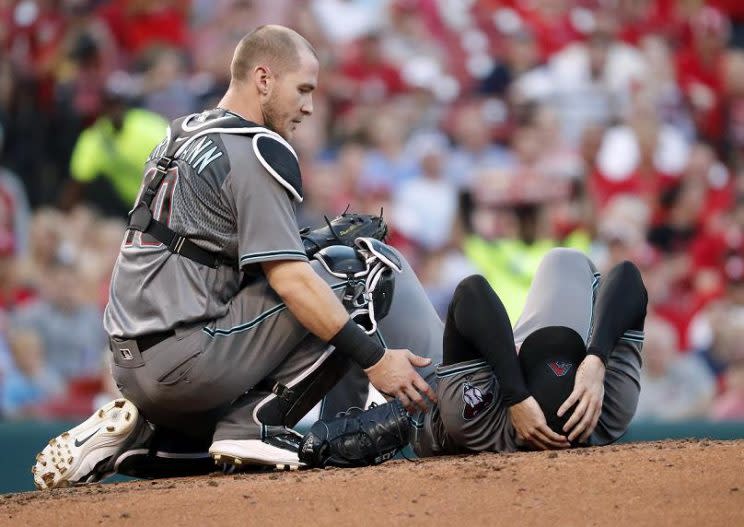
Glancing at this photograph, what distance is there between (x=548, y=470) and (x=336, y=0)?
6.01m

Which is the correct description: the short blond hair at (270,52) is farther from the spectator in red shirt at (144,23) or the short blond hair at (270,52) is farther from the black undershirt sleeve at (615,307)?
Answer: the spectator in red shirt at (144,23)

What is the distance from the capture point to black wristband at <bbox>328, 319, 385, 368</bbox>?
12.1 ft

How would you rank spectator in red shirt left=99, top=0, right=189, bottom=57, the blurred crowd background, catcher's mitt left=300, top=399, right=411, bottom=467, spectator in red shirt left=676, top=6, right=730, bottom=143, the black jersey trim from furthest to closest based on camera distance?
1. spectator in red shirt left=676, top=6, right=730, bottom=143
2. spectator in red shirt left=99, top=0, right=189, bottom=57
3. the blurred crowd background
4. catcher's mitt left=300, top=399, right=411, bottom=467
5. the black jersey trim

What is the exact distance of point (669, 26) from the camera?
9141 millimetres

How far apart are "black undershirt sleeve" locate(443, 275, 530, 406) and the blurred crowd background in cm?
388

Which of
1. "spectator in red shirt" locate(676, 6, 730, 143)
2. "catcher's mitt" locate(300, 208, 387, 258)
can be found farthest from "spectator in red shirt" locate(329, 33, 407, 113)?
"catcher's mitt" locate(300, 208, 387, 258)

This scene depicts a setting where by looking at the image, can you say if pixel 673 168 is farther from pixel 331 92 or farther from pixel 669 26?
pixel 331 92

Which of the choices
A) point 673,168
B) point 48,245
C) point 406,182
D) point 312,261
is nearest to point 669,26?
point 673,168

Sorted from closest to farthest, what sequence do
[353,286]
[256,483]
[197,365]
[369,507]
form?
[369,507], [256,483], [197,365], [353,286]

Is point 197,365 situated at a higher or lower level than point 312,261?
lower

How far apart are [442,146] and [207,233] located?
476cm

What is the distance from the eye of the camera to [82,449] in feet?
12.9

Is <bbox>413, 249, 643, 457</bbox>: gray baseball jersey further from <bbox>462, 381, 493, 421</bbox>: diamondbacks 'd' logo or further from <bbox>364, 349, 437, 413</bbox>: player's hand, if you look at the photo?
<bbox>364, 349, 437, 413</bbox>: player's hand

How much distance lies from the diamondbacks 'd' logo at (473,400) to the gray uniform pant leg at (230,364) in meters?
0.43
